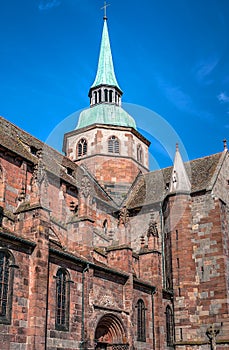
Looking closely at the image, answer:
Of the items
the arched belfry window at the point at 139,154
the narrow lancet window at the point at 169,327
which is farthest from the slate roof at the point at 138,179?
the narrow lancet window at the point at 169,327

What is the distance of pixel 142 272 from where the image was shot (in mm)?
29797

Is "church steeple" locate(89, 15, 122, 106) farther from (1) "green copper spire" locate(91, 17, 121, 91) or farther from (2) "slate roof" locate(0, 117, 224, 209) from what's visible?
(2) "slate roof" locate(0, 117, 224, 209)

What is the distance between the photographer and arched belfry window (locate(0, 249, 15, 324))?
17.8 metres

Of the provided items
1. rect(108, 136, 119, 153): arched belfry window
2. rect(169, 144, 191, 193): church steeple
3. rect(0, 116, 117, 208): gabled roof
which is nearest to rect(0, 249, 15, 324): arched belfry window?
rect(0, 116, 117, 208): gabled roof

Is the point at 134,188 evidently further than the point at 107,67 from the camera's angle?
No

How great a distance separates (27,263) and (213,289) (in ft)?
47.3

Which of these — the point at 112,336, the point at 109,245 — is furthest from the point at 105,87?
the point at 112,336

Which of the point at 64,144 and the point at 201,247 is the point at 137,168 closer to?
the point at 64,144

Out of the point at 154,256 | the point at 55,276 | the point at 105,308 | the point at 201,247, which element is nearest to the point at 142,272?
the point at 154,256

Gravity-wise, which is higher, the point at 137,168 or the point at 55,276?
the point at 137,168

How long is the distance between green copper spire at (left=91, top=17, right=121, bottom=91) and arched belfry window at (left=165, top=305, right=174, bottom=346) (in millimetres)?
24213

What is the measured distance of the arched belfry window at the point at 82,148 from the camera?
42384mm

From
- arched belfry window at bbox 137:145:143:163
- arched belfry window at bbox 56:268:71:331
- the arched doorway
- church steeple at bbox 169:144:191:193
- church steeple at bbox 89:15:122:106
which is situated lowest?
the arched doorway

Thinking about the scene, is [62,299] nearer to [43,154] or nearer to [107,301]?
[107,301]
